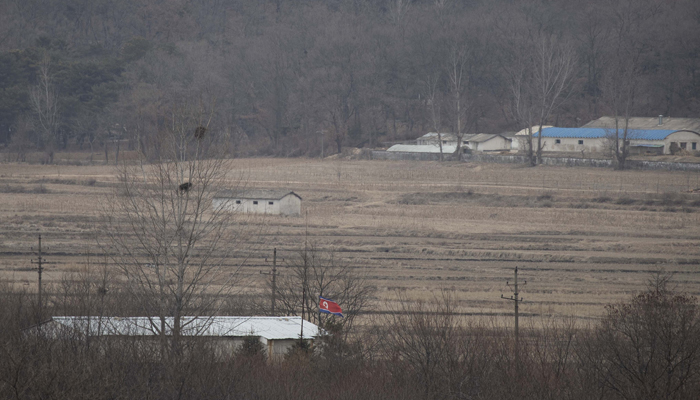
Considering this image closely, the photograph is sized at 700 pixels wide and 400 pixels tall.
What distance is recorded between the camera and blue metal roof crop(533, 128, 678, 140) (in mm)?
74750

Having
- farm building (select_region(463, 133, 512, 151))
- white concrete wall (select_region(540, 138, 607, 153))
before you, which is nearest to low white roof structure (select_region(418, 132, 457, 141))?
farm building (select_region(463, 133, 512, 151))

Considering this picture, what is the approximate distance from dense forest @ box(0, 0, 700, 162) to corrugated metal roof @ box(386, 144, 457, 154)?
2.77 meters

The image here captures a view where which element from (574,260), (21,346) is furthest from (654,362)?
(574,260)

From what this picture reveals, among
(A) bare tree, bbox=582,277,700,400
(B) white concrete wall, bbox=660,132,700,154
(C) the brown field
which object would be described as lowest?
(A) bare tree, bbox=582,277,700,400

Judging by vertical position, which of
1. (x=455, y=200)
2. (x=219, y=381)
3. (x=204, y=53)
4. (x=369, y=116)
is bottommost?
(x=219, y=381)

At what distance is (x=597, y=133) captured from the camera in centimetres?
7825

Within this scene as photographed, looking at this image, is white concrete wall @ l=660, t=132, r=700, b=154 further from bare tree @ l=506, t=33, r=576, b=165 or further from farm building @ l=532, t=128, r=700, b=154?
bare tree @ l=506, t=33, r=576, b=165

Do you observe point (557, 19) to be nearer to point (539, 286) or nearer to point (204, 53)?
point (204, 53)

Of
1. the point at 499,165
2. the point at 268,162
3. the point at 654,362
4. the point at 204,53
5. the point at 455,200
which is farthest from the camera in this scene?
the point at 204,53

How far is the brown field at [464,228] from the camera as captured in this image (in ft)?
104

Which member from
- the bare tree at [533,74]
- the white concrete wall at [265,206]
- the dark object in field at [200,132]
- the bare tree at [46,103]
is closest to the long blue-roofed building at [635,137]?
the bare tree at [533,74]

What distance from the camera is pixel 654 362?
15.3 meters

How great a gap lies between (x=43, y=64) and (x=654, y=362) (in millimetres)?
90731

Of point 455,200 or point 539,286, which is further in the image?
point 455,200
